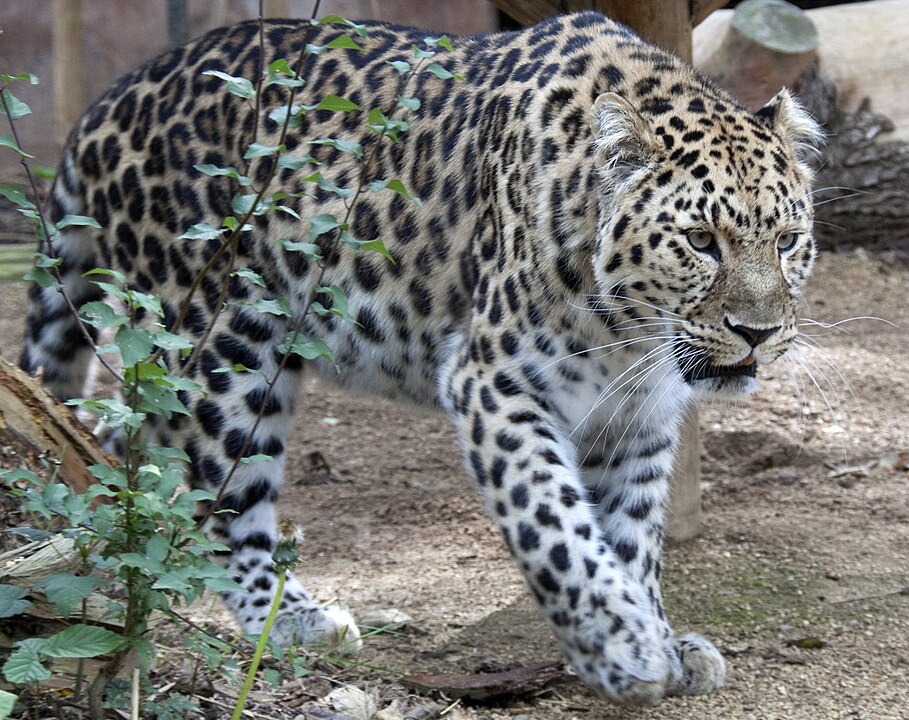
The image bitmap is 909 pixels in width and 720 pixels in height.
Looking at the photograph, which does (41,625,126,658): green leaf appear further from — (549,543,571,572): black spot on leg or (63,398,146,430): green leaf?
(549,543,571,572): black spot on leg

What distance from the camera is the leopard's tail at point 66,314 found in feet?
16.5

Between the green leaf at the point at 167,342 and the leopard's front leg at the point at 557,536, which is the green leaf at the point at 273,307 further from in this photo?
the leopard's front leg at the point at 557,536

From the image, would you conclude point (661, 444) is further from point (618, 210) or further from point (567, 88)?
point (567, 88)

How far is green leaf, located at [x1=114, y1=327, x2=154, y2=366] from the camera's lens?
272 centimetres

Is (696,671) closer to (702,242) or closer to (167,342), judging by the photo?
(702,242)

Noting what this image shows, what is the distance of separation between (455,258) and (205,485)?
1346mm

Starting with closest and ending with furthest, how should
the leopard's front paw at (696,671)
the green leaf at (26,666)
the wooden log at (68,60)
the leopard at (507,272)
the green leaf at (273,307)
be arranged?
the green leaf at (26,666) → the green leaf at (273,307) → the leopard at (507,272) → the leopard's front paw at (696,671) → the wooden log at (68,60)

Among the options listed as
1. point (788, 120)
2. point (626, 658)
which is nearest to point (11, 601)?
point (626, 658)

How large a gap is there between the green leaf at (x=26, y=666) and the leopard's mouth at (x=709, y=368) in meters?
2.12

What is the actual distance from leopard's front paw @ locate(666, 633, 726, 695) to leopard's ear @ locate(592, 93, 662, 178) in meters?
1.63

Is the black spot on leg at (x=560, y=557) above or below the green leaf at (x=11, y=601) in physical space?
below

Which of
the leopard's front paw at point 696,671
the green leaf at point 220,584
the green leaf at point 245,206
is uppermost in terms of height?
the green leaf at point 245,206

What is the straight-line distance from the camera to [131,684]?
2971mm

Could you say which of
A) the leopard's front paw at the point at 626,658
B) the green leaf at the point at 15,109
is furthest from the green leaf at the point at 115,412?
the leopard's front paw at the point at 626,658
